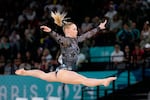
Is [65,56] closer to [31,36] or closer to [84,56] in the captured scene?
[84,56]

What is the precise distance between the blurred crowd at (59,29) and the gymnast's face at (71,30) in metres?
3.94

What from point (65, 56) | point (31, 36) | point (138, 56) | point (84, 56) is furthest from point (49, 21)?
point (65, 56)

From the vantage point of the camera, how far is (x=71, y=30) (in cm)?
927

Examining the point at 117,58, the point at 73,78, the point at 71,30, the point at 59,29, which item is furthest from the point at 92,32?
the point at 117,58

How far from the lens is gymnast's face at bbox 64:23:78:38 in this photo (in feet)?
30.3

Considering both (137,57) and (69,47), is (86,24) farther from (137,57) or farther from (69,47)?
(69,47)

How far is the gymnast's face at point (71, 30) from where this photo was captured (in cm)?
923

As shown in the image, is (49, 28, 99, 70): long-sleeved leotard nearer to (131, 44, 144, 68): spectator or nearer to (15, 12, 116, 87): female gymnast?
(15, 12, 116, 87): female gymnast

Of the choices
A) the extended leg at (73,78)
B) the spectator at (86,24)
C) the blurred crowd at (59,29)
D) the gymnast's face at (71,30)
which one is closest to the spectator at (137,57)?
the blurred crowd at (59,29)

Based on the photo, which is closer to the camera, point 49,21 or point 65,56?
point 65,56

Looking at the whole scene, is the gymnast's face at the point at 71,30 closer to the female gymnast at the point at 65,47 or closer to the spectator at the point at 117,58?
the female gymnast at the point at 65,47

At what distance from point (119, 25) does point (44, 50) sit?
6.78 ft

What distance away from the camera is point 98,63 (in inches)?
572

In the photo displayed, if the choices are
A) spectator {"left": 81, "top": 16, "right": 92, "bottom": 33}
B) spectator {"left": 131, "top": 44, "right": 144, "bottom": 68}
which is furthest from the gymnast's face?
spectator {"left": 81, "top": 16, "right": 92, "bottom": 33}
